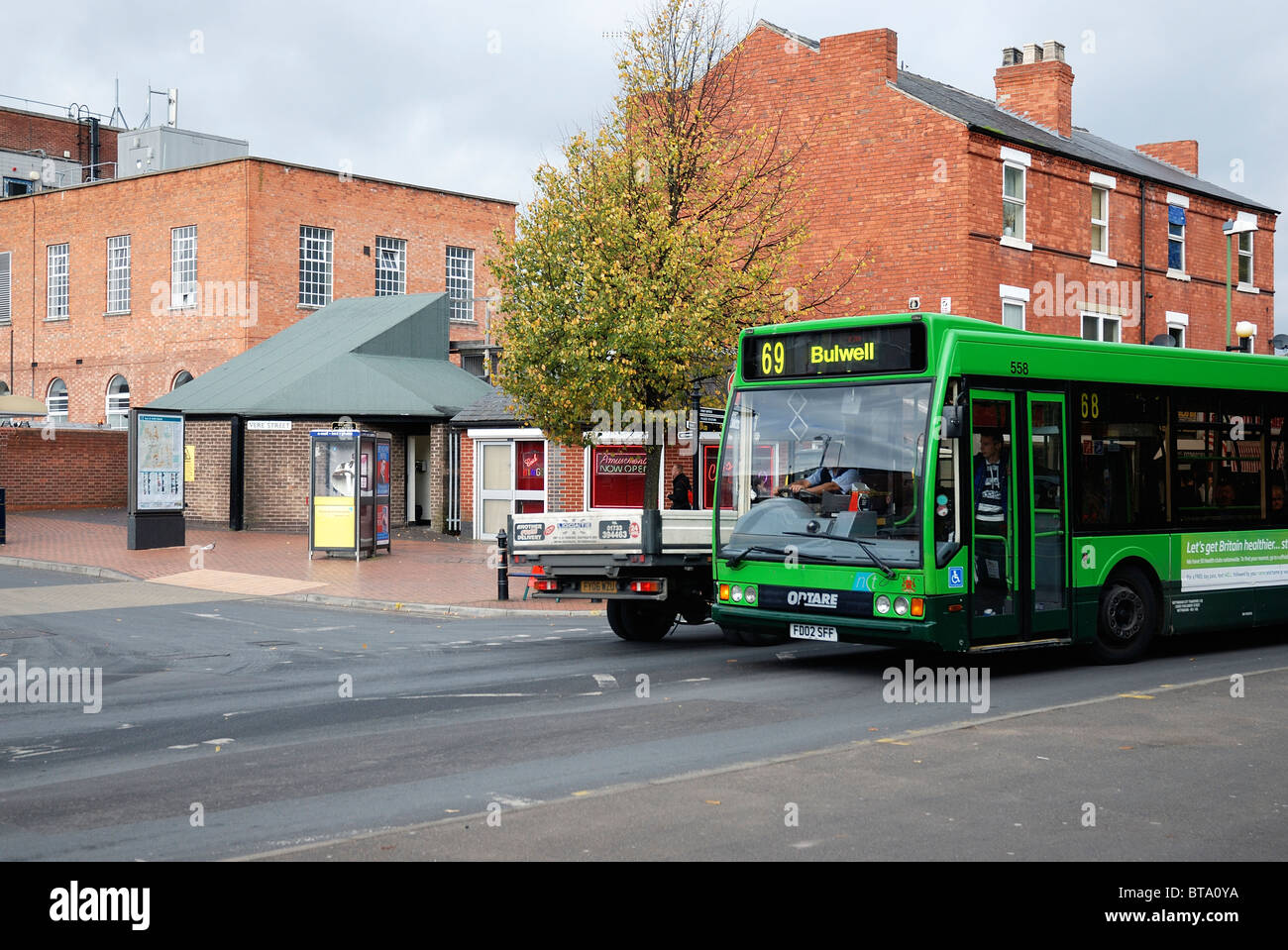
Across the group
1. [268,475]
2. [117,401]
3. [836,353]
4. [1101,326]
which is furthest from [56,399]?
[836,353]

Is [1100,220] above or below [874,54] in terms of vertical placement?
below

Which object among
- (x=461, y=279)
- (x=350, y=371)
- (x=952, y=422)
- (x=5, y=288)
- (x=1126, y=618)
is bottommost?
(x=1126, y=618)

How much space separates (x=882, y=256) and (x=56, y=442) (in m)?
23.7

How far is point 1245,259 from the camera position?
34969 millimetres

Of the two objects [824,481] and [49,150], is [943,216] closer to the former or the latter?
[824,481]

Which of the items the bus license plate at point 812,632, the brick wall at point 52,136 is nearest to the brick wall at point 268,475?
the bus license plate at point 812,632

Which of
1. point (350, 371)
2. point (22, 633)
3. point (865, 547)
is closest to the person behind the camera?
point (865, 547)

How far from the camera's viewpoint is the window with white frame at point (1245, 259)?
34781 mm

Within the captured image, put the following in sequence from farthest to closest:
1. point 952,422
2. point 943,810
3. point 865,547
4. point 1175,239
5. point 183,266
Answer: point 183,266 < point 1175,239 < point 865,547 < point 952,422 < point 943,810

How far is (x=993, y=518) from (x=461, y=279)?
131 feet

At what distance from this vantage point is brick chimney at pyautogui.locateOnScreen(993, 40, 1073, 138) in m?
32.6

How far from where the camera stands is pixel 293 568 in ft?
74.8

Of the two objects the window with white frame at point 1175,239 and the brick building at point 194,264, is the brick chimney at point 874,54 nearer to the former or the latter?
the window with white frame at point 1175,239

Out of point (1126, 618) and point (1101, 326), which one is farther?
point (1101, 326)
